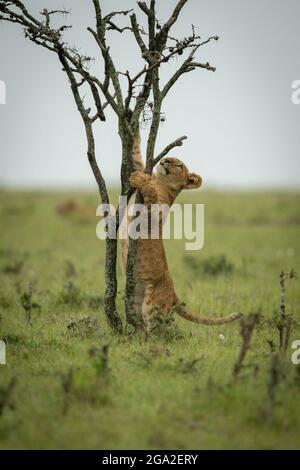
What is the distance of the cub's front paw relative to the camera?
7004mm

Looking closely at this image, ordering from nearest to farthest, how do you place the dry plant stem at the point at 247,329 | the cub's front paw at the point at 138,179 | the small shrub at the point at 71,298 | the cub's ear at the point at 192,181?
the dry plant stem at the point at 247,329 < the cub's front paw at the point at 138,179 < the cub's ear at the point at 192,181 < the small shrub at the point at 71,298

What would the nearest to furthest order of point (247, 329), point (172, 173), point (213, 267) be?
point (247, 329), point (172, 173), point (213, 267)

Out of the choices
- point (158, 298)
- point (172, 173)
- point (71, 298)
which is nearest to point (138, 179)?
point (172, 173)

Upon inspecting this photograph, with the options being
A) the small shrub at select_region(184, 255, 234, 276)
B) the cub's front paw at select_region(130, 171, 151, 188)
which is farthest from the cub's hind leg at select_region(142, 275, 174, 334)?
the small shrub at select_region(184, 255, 234, 276)

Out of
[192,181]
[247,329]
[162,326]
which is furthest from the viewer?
[192,181]

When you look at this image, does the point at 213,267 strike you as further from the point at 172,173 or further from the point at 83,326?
the point at 83,326

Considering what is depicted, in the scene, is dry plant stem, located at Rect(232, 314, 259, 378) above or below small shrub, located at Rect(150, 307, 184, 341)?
above

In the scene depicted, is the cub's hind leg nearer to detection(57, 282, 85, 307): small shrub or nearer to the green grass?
the green grass

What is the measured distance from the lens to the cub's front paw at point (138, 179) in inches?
276

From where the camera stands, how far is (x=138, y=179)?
701cm

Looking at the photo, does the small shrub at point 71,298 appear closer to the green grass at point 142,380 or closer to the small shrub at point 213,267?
the green grass at point 142,380

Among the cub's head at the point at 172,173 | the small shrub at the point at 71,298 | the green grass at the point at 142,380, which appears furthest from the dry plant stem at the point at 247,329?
the small shrub at the point at 71,298

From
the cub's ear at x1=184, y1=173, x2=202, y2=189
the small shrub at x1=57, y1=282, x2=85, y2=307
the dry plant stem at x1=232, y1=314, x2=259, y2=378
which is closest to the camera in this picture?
the dry plant stem at x1=232, y1=314, x2=259, y2=378

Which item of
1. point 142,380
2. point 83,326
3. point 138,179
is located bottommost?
point 142,380
